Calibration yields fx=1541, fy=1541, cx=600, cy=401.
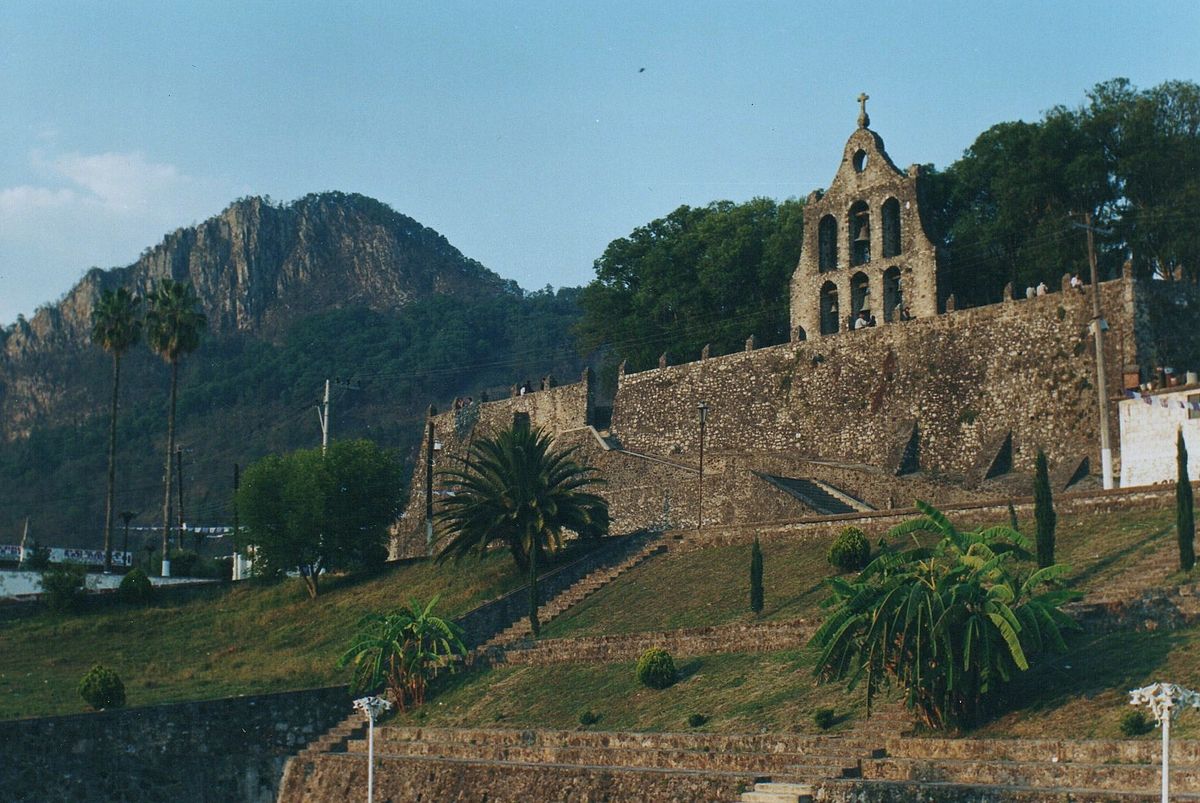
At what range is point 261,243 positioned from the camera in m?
170

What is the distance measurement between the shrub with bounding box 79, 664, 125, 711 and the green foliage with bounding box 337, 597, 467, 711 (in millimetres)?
5506

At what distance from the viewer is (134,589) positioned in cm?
5447

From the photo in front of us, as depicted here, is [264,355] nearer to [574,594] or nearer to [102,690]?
[574,594]

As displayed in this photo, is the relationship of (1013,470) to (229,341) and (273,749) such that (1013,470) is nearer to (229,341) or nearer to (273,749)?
(273,749)

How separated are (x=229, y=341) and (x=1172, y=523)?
143 m

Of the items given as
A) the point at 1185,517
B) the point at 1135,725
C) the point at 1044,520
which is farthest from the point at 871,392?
the point at 1135,725

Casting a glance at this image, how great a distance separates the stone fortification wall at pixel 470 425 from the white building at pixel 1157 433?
28200 mm

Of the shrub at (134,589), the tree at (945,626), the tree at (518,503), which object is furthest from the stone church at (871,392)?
the tree at (945,626)

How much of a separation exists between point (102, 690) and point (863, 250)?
33479 mm

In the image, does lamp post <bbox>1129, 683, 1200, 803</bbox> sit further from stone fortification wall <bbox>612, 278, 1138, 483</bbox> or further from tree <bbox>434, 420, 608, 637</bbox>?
tree <bbox>434, 420, 608, 637</bbox>

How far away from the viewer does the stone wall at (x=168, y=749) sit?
3547 cm

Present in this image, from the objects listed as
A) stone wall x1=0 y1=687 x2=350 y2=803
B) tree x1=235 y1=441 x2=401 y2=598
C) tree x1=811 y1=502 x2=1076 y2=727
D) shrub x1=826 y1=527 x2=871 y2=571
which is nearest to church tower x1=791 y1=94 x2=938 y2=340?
tree x1=235 y1=441 x2=401 y2=598

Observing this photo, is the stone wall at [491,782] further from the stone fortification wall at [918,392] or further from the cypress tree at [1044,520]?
the stone fortification wall at [918,392]

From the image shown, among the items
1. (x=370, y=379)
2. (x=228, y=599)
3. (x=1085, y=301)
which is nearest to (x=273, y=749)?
(x=228, y=599)
